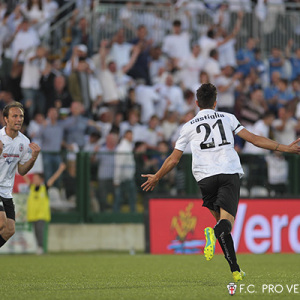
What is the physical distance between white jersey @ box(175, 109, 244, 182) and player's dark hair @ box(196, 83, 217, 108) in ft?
0.41

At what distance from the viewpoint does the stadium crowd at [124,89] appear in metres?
18.7

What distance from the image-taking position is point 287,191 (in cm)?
1925

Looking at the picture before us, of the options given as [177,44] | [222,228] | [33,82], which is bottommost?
[222,228]

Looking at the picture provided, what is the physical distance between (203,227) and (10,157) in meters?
8.44

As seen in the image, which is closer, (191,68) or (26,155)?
(26,155)

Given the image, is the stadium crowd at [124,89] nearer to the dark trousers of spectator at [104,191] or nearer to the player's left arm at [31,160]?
the dark trousers of spectator at [104,191]

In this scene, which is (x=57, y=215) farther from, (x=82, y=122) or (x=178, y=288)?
(x=178, y=288)

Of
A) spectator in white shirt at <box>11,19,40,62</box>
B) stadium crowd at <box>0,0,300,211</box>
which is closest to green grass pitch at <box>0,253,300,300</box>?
stadium crowd at <box>0,0,300,211</box>

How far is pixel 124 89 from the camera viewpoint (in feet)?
68.2

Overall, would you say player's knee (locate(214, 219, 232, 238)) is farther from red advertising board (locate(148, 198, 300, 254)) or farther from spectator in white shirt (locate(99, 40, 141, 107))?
spectator in white shirt (locate(99, 40, 141, 107))

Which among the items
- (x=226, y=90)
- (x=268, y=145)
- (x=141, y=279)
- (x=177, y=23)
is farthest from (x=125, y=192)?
(x=268, y=145)

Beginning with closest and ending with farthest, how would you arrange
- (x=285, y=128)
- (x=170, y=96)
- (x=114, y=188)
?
(x=114, y=188)
(x=285, y=128)
(x=170, y=96)

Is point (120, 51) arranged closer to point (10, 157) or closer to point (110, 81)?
point (110, 81)

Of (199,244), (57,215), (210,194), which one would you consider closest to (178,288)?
(210,194)
